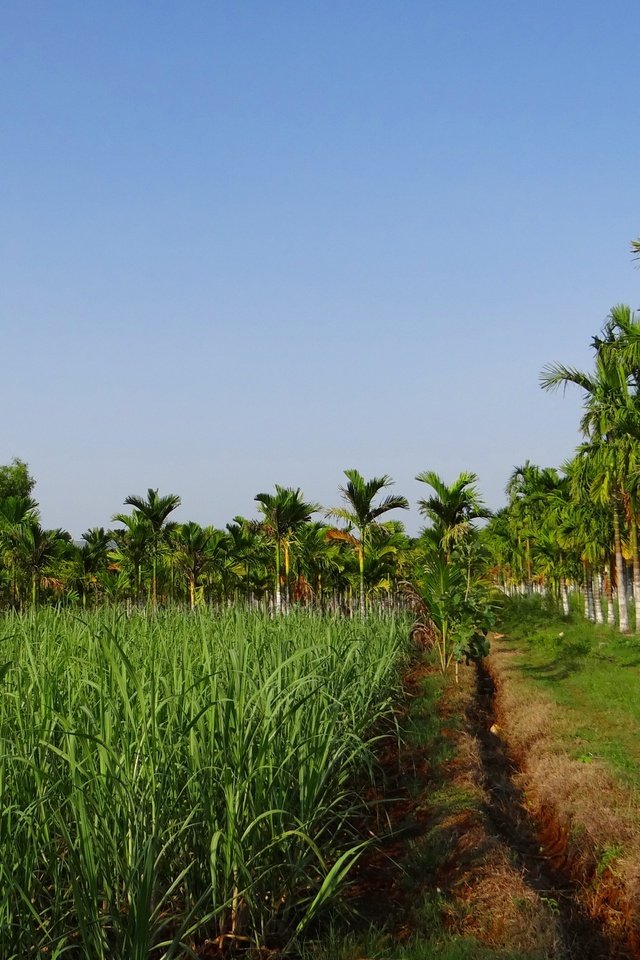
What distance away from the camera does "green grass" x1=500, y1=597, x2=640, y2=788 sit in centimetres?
→ 873

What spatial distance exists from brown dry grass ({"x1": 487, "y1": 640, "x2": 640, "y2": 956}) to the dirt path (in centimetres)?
7

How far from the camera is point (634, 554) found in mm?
20391

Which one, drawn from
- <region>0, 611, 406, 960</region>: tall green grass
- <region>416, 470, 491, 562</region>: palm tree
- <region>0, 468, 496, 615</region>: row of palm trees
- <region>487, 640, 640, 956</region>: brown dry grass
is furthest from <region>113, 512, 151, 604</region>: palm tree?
<region>0, 611, 406, 960</region>: tall green grass

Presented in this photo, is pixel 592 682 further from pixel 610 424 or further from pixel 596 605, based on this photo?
pixel 596 605

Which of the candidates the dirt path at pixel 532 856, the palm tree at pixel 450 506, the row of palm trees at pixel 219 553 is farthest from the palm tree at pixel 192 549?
the dirt path at pixel 532 856

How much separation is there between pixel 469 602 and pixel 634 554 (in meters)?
8.63

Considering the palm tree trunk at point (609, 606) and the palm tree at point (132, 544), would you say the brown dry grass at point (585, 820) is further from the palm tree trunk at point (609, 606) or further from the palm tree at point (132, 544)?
the palm tree at point (132, 544)

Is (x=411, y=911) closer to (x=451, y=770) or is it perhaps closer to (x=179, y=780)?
(x=179, y=780)

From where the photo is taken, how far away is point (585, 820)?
256 inches

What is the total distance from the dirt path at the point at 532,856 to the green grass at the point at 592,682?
2.85 ft

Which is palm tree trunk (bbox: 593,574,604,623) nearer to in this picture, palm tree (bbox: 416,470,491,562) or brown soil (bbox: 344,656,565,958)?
palm tree (bbox: 416,470,491,562)

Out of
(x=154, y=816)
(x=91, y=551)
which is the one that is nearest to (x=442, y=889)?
(x=154, y=816)

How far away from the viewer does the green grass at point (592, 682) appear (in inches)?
344

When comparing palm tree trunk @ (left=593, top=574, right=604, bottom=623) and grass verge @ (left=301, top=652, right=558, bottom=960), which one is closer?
grass verge @ (left=301, top=652, right=558, bottom=960)
